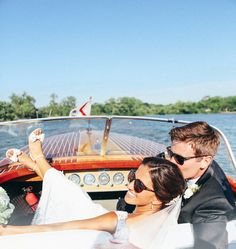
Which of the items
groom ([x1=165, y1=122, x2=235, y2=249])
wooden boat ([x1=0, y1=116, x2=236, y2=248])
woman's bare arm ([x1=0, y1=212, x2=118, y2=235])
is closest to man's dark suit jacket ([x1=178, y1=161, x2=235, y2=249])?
groom ([x1=165, y1=122, x2=235, y2=249])

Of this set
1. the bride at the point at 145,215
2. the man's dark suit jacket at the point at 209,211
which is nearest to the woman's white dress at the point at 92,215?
the bride at the point at 145,215

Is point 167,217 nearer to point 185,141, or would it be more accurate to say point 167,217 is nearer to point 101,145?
point 185,141

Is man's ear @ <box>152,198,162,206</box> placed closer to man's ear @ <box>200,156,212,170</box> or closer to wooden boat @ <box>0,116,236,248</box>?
man's ear @ <box>200,156,212,170</box>

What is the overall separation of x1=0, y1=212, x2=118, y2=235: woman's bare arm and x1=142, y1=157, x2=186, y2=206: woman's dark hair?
0.21 metres

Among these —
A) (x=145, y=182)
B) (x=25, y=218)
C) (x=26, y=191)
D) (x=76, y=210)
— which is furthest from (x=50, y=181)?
(x=26, y=191)

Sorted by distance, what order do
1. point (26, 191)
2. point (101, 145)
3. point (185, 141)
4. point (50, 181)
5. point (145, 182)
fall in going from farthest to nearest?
point (101, 145) < point (26, 191) < point (50, 181) < point (185, 141) < point (145, 182)

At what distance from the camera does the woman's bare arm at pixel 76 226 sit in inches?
49.6

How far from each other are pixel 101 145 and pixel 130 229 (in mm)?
1798

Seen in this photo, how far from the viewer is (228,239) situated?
153cm

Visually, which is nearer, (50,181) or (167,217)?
(167,217)

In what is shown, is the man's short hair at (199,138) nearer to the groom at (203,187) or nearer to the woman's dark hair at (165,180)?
the groom at (203,187)

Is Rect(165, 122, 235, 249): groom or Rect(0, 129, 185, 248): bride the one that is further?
Rect(165, 122, 235, 249): groom

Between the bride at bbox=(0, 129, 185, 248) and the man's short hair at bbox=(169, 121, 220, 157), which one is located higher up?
the man's short hair at bbox=(169, 121, 220, 157)

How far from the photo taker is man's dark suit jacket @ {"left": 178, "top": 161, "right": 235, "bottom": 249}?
146cm
